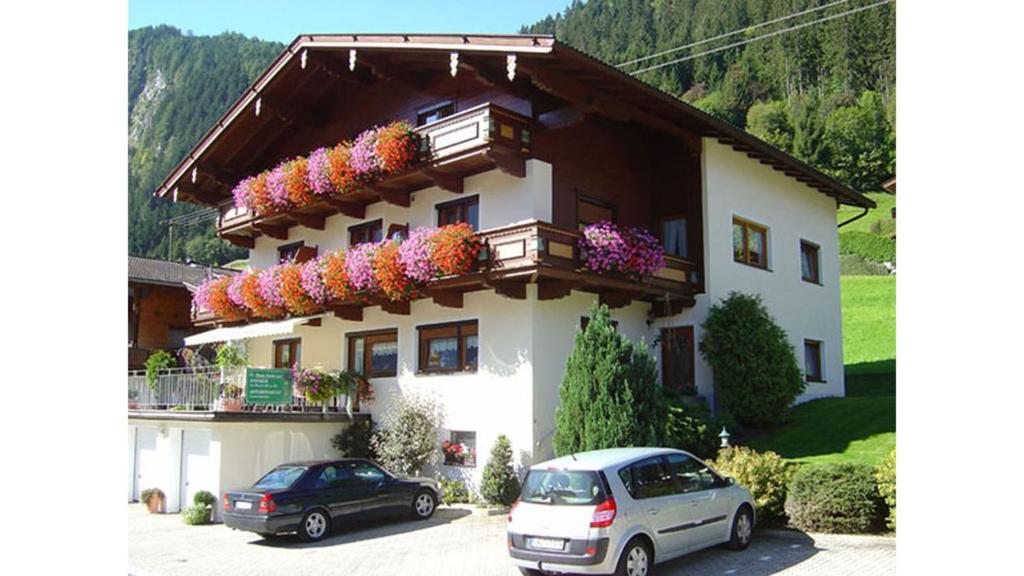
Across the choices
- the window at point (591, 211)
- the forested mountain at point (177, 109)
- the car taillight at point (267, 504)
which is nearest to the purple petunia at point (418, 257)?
the window at point (591, 211)

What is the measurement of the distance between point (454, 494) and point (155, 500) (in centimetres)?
739

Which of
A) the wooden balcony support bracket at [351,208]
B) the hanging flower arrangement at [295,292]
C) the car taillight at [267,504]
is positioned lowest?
the car taillight at [267,504]

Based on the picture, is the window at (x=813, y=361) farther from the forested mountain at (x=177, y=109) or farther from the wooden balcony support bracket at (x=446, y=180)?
the forested mountain at (x=177, y=109)

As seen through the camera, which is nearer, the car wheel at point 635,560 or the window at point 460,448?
the car wheel at point 635,560

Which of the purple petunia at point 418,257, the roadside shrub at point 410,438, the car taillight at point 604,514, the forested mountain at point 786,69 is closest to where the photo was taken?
the car taillight at point 604,514

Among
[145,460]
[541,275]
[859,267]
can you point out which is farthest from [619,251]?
[859,267]

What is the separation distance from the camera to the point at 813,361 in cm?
2462

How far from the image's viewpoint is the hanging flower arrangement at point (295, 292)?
20750 mm

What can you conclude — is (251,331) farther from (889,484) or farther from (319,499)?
(889,484)

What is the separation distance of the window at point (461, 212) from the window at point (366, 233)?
91.9 inches

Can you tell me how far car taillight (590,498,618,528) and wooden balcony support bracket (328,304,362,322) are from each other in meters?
11.6

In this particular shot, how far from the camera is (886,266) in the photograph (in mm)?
53344
